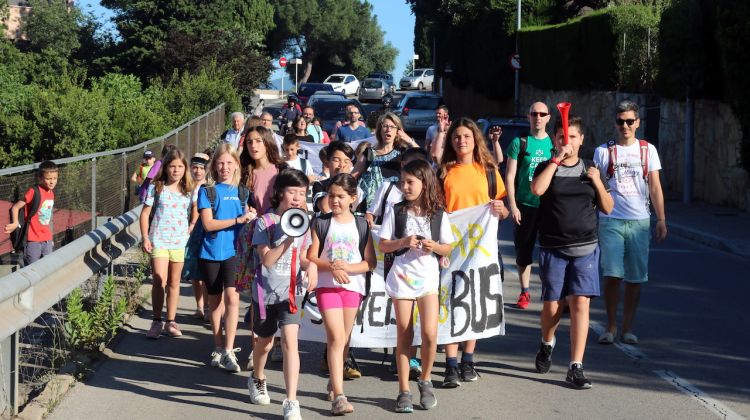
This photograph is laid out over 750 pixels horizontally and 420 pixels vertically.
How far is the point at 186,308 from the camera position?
1101 centimetres

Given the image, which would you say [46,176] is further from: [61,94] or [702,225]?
[61,94]

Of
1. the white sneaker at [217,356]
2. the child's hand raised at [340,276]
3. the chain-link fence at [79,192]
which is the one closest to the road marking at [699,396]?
the child's hand raised at [340,276]

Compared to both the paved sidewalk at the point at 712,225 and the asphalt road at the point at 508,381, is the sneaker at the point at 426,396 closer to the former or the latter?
the asphalt road at the point at 508,381

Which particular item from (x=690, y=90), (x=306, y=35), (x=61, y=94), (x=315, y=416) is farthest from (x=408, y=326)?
(x=306, y=35)

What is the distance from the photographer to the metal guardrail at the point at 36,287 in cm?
607

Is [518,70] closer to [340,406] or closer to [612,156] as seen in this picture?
[612,156]

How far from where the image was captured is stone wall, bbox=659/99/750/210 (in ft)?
67.5

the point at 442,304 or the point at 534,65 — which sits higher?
the point at 534,65

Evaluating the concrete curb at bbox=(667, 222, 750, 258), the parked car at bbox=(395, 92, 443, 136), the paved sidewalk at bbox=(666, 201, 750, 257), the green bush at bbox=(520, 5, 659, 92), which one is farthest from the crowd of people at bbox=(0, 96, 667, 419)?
the parked car at bbox=(395, 92, 443, 136)

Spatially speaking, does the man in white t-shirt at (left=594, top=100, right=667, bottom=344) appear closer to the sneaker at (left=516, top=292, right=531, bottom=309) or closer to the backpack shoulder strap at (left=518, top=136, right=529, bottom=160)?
the backpack shoulder strap at (left=518, top=136, right=529, bottom=160)

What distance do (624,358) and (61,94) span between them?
21022 millimetres

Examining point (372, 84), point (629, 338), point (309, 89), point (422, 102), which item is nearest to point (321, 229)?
point (629, 338)

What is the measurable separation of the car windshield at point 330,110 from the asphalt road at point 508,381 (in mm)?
20933

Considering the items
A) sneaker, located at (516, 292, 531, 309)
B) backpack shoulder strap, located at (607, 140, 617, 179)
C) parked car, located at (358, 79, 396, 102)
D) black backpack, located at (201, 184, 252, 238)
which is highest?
parked car, located at (358, 79, 396, 102)
